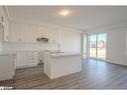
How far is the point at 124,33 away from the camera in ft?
20.9

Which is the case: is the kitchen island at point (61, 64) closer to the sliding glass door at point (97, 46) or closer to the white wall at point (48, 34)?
the white wall at point (48, 34)

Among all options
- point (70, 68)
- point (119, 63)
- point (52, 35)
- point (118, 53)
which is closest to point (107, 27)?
point (118, 53)

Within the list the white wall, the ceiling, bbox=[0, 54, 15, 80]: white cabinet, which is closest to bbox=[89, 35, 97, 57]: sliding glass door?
the white wall

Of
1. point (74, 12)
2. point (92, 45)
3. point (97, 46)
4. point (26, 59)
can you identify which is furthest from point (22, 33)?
point (92, 45)

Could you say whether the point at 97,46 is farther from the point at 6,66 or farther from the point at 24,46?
the point at 6,66

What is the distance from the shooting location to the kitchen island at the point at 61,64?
3.93 metres

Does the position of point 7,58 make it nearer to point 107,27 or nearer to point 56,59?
point 56,59

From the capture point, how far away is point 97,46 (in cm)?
880

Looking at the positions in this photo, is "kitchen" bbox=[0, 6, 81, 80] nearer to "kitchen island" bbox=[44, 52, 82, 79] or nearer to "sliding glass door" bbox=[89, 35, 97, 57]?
"kitchen island" bbox=[44, 52, 82, 79]

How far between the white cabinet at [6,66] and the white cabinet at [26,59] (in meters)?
1.67

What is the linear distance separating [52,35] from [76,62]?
125 inches

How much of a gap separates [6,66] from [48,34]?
388cm

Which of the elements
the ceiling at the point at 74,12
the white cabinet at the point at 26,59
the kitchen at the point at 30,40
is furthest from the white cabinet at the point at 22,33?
the white cabinet at the point at 26,59
